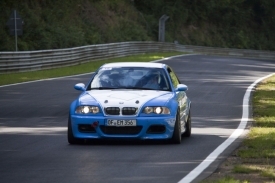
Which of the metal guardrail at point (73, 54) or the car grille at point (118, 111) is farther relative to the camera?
the metal guardrail at point (73, 54)

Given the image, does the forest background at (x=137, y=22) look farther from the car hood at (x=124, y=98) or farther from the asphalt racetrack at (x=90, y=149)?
the car hood at (x=124, y=98)

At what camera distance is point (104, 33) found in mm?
55969

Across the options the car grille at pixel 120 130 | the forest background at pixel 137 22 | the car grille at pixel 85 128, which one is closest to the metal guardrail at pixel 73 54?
the forest background at pixel 137 22

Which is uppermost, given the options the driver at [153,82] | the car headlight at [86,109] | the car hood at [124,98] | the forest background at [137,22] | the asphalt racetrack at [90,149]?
the driver at [153,82]

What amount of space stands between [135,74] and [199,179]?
15.4ft

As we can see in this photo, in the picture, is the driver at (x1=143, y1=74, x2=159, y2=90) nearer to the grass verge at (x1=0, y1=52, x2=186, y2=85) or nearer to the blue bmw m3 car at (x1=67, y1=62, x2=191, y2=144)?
the blue bmw m3 car at (x1=67, y1=62, x2=191, y2=144)

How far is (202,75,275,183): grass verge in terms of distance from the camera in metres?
8.73

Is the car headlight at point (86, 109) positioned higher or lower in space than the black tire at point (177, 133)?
higher

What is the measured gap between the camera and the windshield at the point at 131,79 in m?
12.9

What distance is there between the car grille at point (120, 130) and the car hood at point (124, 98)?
338 mm

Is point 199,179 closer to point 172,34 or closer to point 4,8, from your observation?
point 4,8

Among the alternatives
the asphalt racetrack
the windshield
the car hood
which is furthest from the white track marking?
the windshield

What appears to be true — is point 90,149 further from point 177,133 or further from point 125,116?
point 177,133

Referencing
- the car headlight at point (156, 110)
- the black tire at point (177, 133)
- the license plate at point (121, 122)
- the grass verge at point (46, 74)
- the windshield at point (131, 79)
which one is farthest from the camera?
the grass verge at point (46, 74)
